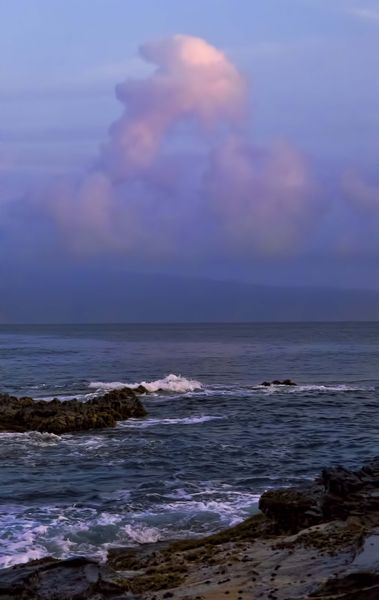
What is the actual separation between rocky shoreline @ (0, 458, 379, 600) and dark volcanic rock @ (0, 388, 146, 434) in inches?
748

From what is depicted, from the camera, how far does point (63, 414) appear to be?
37.0 meters

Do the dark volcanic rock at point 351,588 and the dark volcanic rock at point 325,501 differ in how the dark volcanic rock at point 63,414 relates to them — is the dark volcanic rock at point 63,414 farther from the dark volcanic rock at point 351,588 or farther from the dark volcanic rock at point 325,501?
the dark volcanic rock at point 351,588

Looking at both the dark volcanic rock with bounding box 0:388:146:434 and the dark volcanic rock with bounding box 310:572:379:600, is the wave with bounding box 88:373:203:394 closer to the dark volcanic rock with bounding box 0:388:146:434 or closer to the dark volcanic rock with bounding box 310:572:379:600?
the dark volcanic rock with bounding box 0:388:146:434

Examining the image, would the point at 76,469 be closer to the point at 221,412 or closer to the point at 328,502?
the point at 328,502

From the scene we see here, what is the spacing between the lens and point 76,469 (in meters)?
26.4

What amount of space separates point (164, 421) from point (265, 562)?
2488cm

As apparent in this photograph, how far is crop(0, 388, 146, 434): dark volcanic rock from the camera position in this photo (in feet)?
117

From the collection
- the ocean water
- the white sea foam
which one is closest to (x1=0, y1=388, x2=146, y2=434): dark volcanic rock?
the ocean water

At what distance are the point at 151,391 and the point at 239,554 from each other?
1552 inches

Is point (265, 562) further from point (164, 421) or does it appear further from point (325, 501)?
point (164, 421)

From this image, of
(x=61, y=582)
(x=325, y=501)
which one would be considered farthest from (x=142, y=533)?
(x=61, y=582)

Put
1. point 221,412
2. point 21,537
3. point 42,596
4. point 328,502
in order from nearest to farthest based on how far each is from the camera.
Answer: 1. point 42,596
2. point 328,502
3. point 21,537
4. point 221,412

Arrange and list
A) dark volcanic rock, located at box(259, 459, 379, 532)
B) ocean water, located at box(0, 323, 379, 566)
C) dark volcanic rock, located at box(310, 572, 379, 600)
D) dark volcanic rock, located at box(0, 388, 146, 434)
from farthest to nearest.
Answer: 1. dark volcanic rock, located at box(0, 388, 146, 434)
2. ocean water, located at box(0, 323, 379, 566)
3. dark volcanic rock, located at box(259, 459, 379, 532)
4. dark volcanic rock, located at box(310, 572, 379, 600)

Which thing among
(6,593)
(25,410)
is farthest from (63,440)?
(6,593)
